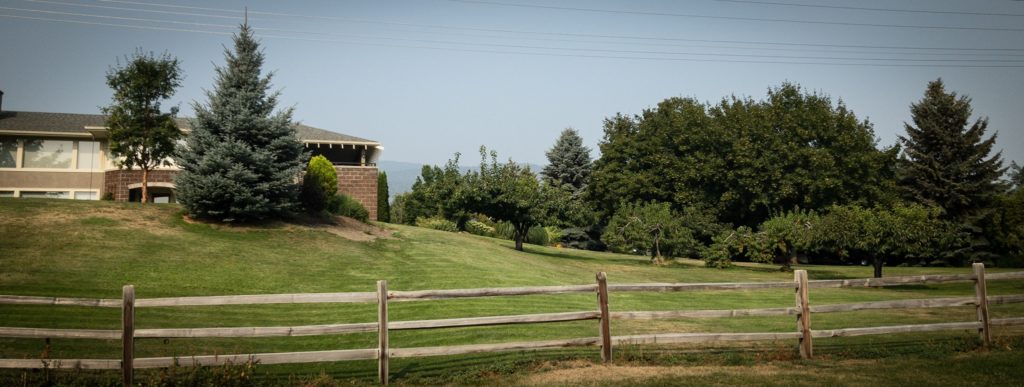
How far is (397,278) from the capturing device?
2327cm

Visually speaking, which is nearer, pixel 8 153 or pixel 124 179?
pixel 124 179

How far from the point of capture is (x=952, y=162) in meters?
52.1

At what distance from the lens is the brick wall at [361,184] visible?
39969 millimetres

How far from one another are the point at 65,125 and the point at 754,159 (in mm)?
42538

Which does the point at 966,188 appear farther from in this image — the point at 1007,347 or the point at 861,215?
the point at 1007,347

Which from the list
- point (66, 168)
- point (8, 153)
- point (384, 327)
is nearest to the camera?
point (384, 327)

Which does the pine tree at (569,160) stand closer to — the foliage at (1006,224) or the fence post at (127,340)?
the foliage at (1006,224)

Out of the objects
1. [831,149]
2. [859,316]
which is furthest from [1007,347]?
[831,149]

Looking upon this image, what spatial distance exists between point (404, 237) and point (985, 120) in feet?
146

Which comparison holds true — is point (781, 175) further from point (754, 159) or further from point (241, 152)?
point (241, 152)

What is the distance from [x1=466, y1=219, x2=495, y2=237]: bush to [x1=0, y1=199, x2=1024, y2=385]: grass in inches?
700

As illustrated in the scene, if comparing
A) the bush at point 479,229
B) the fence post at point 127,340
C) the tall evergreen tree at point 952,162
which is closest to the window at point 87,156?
the bush at point 479,229

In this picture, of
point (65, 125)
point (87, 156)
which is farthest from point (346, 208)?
point (65, 125)

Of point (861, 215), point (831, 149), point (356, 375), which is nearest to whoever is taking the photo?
point (356, 375)
